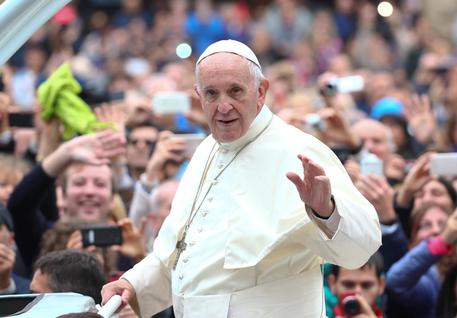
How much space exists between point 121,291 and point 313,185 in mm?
1096

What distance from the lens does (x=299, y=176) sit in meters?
5.11

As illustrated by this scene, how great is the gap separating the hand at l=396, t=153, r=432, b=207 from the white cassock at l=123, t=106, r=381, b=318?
277 centimetres

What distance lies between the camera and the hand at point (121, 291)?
570cm

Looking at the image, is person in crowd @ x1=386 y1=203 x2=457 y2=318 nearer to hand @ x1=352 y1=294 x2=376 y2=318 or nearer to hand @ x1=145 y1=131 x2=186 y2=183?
hand @ x1=352 y1=294 x2=376 y2=318

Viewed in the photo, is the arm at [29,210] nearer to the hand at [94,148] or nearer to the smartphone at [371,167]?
the hand at [94,148]

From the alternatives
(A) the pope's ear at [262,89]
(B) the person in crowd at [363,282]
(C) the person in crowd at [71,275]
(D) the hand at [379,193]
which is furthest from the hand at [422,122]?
(A) the pope's ear at [262,89]

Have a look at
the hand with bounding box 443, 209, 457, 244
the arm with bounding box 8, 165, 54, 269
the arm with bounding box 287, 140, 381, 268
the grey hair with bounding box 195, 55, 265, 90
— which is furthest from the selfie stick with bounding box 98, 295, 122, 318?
the hand with bounding box 443, 209, 457, 244

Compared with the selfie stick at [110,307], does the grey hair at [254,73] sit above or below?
above

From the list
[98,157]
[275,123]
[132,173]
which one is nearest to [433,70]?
[132,173]

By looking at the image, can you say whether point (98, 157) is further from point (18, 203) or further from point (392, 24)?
point (392, 24)

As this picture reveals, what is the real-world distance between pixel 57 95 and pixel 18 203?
3.57 ft

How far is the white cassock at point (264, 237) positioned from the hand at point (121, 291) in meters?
0.18

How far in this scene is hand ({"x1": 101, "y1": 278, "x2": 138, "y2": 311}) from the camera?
5699mm

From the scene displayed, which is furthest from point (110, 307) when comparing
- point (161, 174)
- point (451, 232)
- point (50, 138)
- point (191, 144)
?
point (50, 138)
